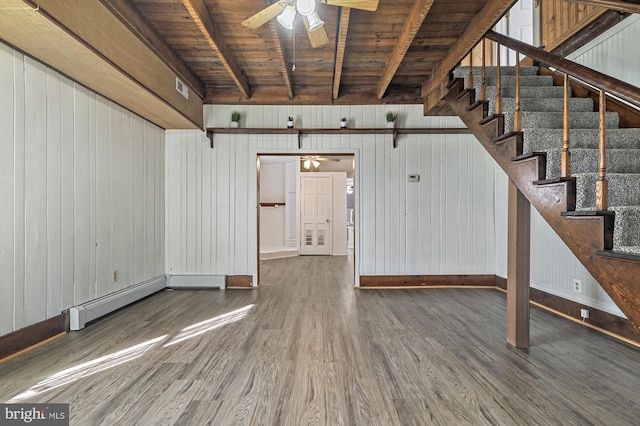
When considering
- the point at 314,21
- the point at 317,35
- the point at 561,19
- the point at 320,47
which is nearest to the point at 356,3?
the point at 314,21

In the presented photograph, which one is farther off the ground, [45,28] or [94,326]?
[45,28]

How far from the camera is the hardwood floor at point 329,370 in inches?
65.9

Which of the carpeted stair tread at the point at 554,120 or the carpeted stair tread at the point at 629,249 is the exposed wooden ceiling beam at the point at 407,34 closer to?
the carpeted stair tread at the point at 554,120

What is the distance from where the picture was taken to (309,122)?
4523mm

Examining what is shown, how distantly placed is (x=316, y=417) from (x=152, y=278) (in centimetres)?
341

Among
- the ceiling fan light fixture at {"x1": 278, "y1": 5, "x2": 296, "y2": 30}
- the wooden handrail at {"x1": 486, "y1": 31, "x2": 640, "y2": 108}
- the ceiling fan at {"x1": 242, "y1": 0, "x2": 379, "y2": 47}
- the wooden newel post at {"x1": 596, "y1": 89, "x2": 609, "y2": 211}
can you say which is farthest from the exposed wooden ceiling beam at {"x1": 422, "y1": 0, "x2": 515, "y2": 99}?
the ceiling fan light fixture at {"x1": 278, "y1": 5, "x2": 296, "y2": 30}

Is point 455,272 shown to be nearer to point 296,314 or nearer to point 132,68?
point 296,314

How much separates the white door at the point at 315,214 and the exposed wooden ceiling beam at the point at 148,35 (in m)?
4.35

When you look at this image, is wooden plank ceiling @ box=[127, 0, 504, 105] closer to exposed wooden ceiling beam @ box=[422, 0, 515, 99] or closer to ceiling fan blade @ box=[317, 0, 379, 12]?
exposed wooden ceiling beam @ box=[422, 0, 515, 99]

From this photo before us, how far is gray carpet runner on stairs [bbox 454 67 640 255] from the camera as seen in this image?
1552mm

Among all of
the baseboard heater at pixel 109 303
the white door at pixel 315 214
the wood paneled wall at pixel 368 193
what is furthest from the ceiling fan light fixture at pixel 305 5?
the white door at pixel 315 214

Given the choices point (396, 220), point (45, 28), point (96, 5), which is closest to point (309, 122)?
point (396, 220)

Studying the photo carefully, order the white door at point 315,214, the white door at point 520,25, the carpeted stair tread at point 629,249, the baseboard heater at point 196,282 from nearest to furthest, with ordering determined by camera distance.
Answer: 1. the carpeted stair tread at point 629,249
2. the white door at point 520,25
3. the baseboard heater at point 196,282
4. the white door at point 315,214

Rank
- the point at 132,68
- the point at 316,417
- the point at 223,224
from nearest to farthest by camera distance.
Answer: the point at 316,417, the point at 132,68, the point at 223,224
